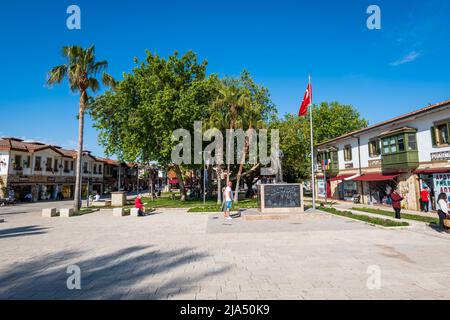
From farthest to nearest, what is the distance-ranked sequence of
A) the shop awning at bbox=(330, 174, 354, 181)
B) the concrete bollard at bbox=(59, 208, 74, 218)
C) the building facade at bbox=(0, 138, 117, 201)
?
the building facade at bbox=(0, 138, 117, 201) → the shop awning at bbox=(330, 174, 354, 181) → the concrete bollard at bbox=(59, 208, 74, 218)

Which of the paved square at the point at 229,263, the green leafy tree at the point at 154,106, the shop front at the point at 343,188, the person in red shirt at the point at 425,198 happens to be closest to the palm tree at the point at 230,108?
the green leafy tree at the point at 154,106

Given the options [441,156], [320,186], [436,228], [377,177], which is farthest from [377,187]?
[436,228]

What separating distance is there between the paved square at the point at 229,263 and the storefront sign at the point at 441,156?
29.2ft

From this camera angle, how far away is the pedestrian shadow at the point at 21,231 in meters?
11.2

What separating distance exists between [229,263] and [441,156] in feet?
60.9

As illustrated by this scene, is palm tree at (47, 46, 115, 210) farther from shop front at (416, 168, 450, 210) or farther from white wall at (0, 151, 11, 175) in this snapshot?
shop front at (416, 168, 450, 210)

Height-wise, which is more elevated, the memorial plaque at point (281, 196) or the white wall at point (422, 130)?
the white wall at point (422, 130)

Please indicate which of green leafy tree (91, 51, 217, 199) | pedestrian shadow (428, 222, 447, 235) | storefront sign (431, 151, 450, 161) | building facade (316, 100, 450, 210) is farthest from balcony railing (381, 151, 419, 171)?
green leafy tree (91, 51, 217, 199)

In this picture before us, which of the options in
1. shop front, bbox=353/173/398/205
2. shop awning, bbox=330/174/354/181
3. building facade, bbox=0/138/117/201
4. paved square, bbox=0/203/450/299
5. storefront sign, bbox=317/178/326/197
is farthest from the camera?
storefront sign, bbox=317/178/326/197

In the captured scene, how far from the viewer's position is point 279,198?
53.2ft

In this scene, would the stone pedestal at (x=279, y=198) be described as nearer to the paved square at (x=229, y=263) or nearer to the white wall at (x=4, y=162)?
the paved square at (x=229, y=263)

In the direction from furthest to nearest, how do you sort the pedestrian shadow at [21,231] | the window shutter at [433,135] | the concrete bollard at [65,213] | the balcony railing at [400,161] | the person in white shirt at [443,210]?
1. the balcony railing at [400,161]
2. the window shutter at [433,135]
3. the concrete bollard at [65,213]
4. the pedestrian shadow at [21,231]
5. the person in white shirt at [443,210]

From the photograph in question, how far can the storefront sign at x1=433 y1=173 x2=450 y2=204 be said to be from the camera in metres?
16.9
